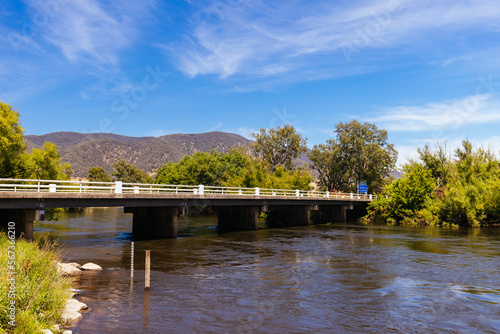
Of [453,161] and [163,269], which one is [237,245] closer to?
[163,269]

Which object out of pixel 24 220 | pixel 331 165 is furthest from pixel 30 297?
pixel 331 165

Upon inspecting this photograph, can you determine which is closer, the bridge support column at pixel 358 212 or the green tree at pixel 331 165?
the bridge support column at pixel 358 212

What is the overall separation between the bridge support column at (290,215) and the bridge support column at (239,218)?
761 centimetres

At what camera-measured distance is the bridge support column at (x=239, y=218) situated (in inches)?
1820

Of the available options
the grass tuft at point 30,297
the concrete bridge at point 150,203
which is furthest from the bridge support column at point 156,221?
the grass tuft at point 30,297

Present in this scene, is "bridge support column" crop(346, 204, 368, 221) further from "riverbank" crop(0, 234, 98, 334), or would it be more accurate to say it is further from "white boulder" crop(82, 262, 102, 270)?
"riverbank" crop(0, 234, 98, 334)

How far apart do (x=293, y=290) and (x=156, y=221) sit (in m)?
22.5

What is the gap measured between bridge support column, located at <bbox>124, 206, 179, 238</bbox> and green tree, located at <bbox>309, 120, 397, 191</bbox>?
2293 inches

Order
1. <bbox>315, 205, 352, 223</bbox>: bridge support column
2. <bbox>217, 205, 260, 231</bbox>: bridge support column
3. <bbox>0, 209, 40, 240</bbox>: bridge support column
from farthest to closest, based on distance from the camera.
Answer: <bbox>315, 205, 352, 223</bbox>: bridge support column < <bbox>217, 205, 260, 231</bbox>: bridge support column < <bbox>0, 209, 40, 240</bbox>: bridge support column

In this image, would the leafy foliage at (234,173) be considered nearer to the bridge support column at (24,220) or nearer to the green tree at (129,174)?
the bridge support column at (24,220)

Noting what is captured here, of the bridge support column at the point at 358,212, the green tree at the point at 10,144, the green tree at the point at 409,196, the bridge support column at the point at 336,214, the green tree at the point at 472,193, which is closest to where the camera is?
the green tree at the point at 10,144

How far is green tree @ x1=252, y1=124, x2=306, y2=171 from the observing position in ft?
315

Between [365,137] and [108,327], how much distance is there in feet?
275

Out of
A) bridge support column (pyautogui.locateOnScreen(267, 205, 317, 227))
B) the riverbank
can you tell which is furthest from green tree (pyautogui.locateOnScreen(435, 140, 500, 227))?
the riverbank
